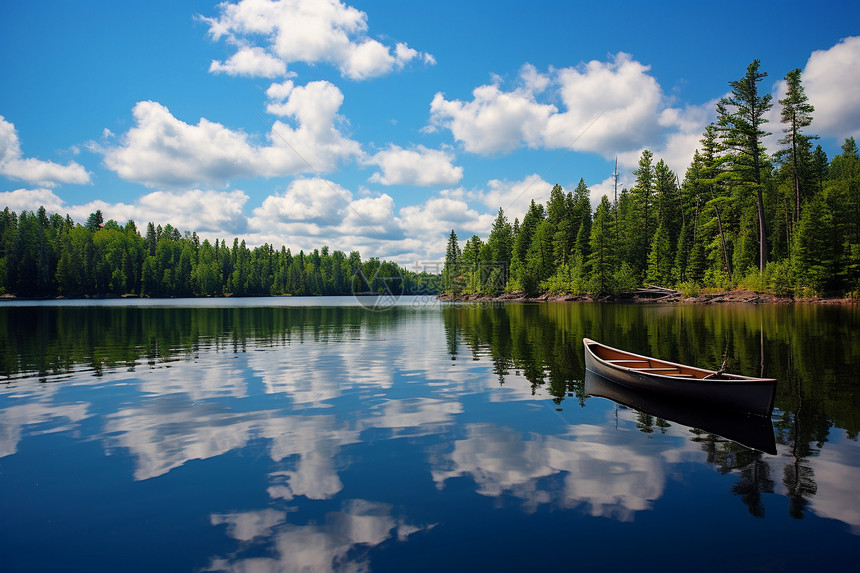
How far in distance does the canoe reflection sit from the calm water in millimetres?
110

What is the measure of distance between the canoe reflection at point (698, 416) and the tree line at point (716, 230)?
57743mm

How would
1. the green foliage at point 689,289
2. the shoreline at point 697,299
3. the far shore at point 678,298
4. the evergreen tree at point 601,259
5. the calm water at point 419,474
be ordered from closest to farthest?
the calm water at point 419,474 < the shoreline at point 697,299 < the far shore at point 678,298 < the green foliage at point 689,289 < the evergreen tree at point 601,259

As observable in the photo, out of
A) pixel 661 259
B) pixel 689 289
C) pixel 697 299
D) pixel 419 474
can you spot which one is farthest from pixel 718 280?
pixel 419 474

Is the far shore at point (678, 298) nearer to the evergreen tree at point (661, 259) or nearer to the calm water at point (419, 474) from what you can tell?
the evergreen tree at point (661, 259)

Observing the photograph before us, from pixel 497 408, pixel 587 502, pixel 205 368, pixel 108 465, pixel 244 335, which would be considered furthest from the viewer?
pixel 244 335

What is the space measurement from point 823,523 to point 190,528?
10851 millimetres

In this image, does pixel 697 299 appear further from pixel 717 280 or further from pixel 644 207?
pixel 644 207

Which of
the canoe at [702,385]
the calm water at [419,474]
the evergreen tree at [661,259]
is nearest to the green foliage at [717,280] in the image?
the evergreen tree at [661,259]

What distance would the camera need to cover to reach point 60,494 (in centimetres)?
944

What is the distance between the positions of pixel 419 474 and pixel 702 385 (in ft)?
32.0

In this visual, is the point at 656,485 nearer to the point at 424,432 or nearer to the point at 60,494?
the point at 424,432

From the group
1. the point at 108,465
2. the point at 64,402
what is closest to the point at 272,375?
the point at 64,402

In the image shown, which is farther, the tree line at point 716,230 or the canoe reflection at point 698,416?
the tree line at point 716,230

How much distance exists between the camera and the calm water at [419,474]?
283 inches
